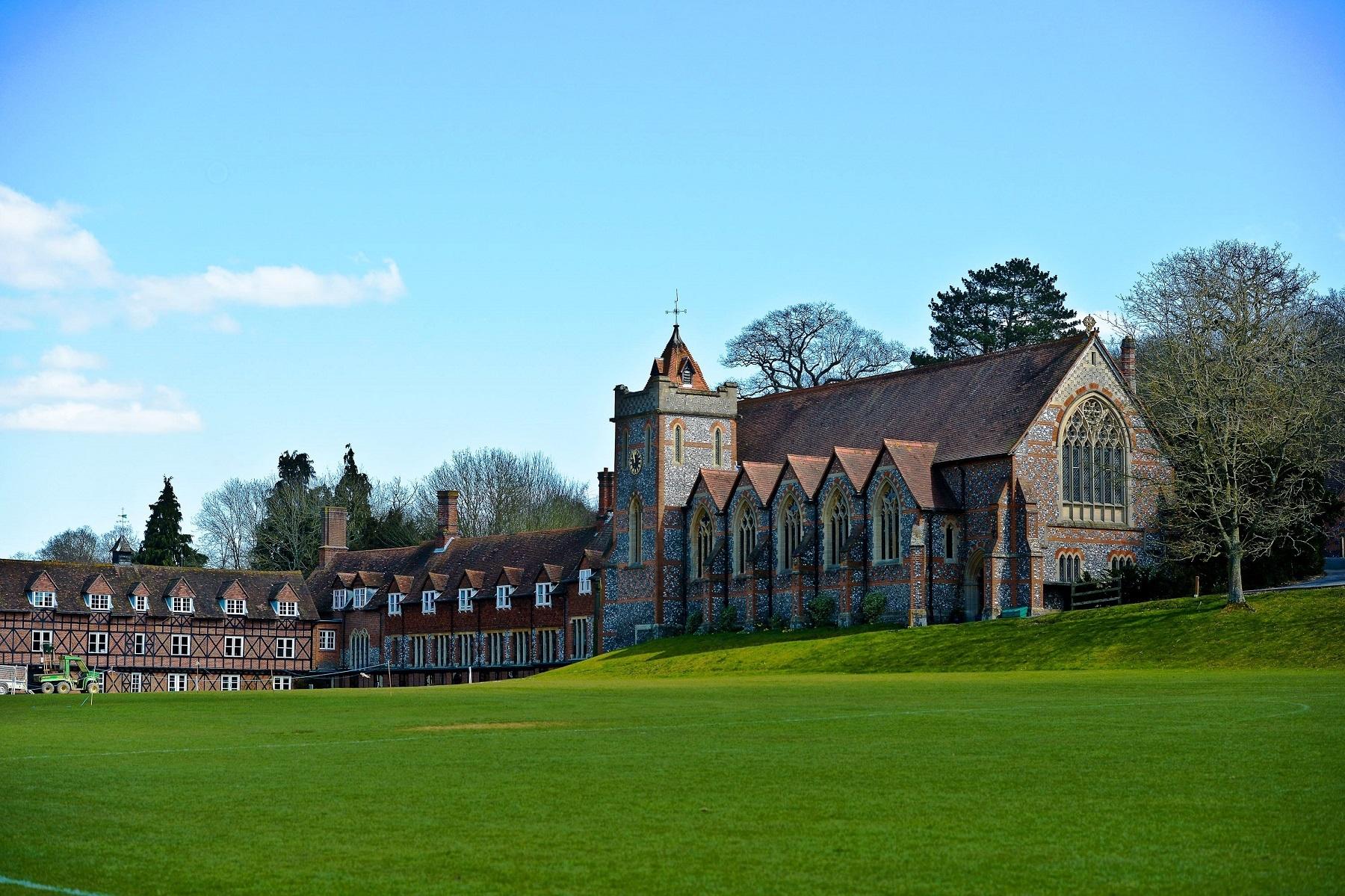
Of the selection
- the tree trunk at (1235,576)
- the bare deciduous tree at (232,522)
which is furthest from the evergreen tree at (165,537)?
the tree trunk at (1235,576)

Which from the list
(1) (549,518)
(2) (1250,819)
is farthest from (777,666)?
(1) (549,518)

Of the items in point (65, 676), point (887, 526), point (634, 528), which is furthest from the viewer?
point (634, 528)

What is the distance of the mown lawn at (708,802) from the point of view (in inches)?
472

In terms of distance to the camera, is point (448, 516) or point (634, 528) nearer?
point (634, 528)

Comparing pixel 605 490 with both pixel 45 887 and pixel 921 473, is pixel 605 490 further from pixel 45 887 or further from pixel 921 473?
pixel 45 887

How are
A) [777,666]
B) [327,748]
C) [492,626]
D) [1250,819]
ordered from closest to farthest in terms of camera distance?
[1250,819], [327,748], [777,666], [492,626]

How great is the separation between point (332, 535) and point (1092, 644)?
61962 millimetres

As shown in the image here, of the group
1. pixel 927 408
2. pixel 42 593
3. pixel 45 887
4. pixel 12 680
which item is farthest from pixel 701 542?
pixel 45 887

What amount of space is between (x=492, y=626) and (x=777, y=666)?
3100 centimetres

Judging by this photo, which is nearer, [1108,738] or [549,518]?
[1108,738]

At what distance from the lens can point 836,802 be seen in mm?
15383

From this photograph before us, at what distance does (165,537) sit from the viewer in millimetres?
109875

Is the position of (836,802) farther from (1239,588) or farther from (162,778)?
(1239,588)

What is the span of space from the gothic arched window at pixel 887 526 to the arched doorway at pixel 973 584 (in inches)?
101
